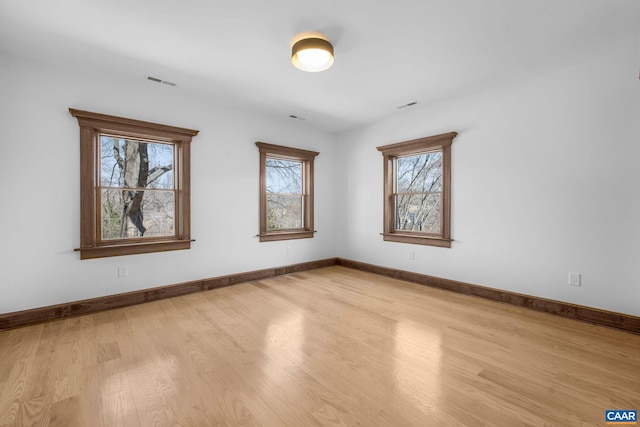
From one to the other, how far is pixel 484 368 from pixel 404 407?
81 centimetres

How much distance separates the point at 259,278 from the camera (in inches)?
179

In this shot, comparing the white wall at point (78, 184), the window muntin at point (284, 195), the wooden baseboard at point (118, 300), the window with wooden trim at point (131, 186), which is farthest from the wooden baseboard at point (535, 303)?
the window with wooden trim at point (131, 186)

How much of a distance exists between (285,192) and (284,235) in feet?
2.53

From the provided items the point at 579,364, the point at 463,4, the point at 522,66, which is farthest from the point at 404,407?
the point at 522,66

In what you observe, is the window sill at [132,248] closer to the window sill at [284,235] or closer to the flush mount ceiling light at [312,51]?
the window sill at [284,235]

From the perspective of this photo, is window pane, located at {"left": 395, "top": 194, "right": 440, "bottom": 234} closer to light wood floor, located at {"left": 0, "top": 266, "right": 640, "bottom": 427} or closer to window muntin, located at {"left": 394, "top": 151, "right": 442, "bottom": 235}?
window muntin, located at {"left": 394, "top": 151, "right": 442, "bottom": 235}

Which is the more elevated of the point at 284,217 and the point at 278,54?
the point at 278,54

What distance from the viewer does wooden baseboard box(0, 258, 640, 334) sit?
9.09ft

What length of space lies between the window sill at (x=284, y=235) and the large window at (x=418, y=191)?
1417 millimetres

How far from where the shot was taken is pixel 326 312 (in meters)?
3.16

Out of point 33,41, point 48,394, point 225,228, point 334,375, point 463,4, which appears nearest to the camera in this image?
point 48,394

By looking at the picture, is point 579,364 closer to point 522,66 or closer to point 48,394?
point 522,66

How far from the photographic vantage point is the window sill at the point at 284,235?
15.2 ft

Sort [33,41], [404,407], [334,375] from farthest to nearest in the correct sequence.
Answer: [33,41], [334,375], [404,407]
